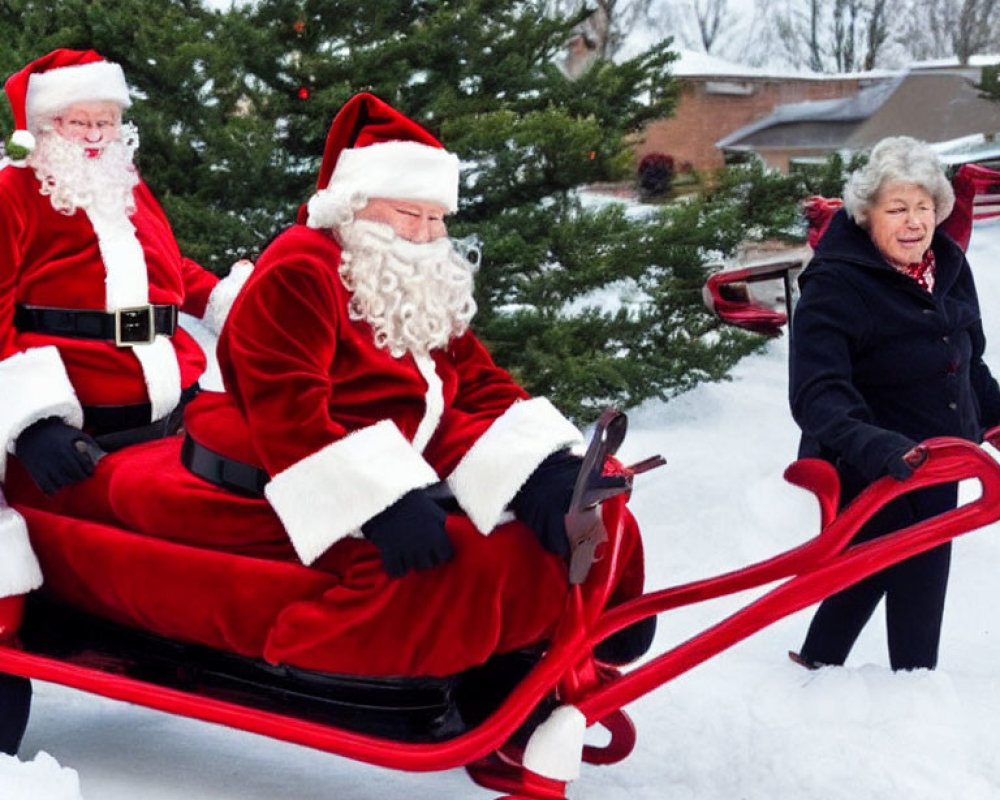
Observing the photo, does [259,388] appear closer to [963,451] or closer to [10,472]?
[10,472]

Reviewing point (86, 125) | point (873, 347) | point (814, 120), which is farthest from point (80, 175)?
point (814, 120)

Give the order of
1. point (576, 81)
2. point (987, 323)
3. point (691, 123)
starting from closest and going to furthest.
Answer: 1. point (576, 81)
2. point (987, 323)
3. point (691, 123)

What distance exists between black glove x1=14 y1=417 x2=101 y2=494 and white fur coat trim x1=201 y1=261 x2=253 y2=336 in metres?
0.65

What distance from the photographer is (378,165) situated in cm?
257

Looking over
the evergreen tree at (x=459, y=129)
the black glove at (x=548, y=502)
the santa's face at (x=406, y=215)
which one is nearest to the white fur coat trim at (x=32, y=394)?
Answer: the santa's face at (x=406, y=215)

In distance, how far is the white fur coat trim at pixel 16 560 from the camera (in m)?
2.58

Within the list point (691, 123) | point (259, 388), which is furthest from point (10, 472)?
point (691, 123)

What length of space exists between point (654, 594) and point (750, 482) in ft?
10.3

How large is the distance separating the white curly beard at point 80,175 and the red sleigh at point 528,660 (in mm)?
873

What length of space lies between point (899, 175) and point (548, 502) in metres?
1.31

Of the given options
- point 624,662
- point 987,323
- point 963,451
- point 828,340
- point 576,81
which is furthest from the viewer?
point 987,323

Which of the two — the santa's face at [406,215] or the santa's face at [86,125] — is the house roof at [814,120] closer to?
the santa's face at [86,125]

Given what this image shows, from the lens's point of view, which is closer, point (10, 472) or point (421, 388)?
point (421, 388)

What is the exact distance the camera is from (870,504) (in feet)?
8.02
